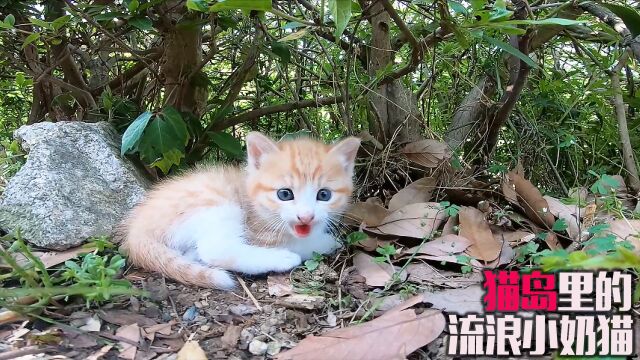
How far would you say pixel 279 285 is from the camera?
1855 millimetres

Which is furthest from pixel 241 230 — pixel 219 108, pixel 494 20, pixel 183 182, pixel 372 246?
pixel 494 20

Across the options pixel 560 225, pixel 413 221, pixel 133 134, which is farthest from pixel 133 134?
pixel 560 225

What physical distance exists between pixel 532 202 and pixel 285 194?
3.13 ft

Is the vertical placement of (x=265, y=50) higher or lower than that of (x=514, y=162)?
higher

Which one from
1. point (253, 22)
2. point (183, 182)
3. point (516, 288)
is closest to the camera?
point (516, 288)

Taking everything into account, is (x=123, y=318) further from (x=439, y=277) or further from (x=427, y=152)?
(x=427, y=152)

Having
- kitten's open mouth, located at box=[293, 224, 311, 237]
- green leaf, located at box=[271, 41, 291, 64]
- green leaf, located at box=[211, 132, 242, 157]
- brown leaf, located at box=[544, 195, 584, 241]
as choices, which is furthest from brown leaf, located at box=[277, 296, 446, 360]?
green leaf, located at box=[271, 41, 291, 64]

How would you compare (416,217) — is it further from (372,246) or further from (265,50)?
(265,50)

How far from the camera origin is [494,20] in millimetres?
1495

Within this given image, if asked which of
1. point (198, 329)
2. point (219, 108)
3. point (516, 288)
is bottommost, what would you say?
point (198, 329)

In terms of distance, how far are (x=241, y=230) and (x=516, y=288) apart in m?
1.05

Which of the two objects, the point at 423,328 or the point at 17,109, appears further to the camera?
the point at 17,109

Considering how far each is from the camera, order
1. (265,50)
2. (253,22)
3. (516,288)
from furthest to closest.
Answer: (253,22) < (265,50) < (516,288)

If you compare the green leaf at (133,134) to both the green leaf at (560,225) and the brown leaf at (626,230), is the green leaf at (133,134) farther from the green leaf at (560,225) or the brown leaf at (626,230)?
the brown leaf at (626,230)
